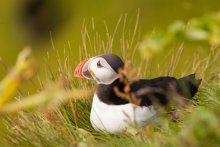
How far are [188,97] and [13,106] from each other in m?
1.99

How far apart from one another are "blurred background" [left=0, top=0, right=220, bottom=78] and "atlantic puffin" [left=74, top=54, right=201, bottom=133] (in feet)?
22.6

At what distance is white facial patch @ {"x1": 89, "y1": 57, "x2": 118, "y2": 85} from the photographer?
11.7 feet

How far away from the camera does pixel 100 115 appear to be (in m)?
3.56

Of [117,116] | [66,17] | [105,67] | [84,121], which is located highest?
[105,67]

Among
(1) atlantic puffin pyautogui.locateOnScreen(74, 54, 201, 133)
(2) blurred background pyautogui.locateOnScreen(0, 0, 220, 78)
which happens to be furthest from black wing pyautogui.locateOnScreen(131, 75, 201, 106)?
(2) blurred background pyautogui.locateOnScreen(0, 0, 220, 78)

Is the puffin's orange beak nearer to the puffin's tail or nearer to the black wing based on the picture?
the black wing

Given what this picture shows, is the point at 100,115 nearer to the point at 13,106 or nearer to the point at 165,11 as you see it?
the point at 13,106

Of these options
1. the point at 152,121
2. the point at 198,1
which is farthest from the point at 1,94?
the point at 198,1

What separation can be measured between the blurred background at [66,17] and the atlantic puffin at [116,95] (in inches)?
271

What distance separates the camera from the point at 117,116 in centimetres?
347

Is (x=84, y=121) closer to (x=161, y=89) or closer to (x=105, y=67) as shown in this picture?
(x=105, y=67)

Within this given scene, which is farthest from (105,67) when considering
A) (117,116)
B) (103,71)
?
(117,116)

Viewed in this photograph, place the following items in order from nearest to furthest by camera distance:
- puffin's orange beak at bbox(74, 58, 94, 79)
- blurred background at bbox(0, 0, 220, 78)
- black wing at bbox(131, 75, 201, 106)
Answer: black wing at bbox(131, 75, 201, 106) → puffin's orange beak at bbox(74, 58, 94, 79) → blurred background at bbox(0, 0, 220, 78)

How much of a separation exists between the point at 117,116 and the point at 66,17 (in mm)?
11348
